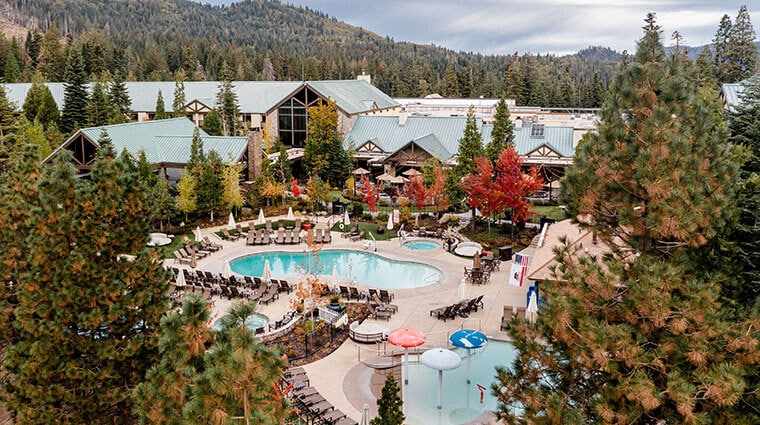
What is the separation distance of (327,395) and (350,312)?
580 cm

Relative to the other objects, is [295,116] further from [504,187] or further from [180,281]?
[180,281]

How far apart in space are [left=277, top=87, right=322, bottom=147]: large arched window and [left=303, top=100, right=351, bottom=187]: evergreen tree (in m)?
6.87

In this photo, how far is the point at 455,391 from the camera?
1587cm

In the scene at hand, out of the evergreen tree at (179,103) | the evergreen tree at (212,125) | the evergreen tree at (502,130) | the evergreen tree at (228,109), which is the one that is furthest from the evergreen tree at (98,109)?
the evergreen tree at (502,130)

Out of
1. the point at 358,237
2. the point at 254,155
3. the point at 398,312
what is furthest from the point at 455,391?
the point at 254,155

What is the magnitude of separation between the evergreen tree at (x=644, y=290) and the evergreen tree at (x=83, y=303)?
697 cm

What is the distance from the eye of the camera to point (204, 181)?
31.9 meters

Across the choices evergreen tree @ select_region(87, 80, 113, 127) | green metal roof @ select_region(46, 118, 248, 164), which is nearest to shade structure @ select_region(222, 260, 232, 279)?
green metal roof @ select_region(46, 118, 248, 164)

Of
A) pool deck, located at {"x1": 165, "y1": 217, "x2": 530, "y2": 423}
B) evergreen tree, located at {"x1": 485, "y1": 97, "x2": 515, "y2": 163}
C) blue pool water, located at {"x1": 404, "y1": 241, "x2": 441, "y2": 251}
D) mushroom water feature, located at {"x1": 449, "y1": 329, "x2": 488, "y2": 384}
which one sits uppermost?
evergreen tree, located at {"x1": 485, "y1": 97, "x2": 515, "y2": 163}

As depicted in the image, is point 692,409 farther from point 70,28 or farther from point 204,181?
point 70,28

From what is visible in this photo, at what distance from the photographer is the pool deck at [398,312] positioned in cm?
1579

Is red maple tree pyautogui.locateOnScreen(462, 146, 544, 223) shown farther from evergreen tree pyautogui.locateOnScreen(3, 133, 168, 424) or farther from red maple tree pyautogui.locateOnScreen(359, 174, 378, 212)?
evergreen tree pyautogui.locateOnScreen(3, 133, 168, 424)

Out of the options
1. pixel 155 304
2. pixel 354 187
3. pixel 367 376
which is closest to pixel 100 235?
pixel 155 304

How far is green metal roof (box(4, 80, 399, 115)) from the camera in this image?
53000mm
